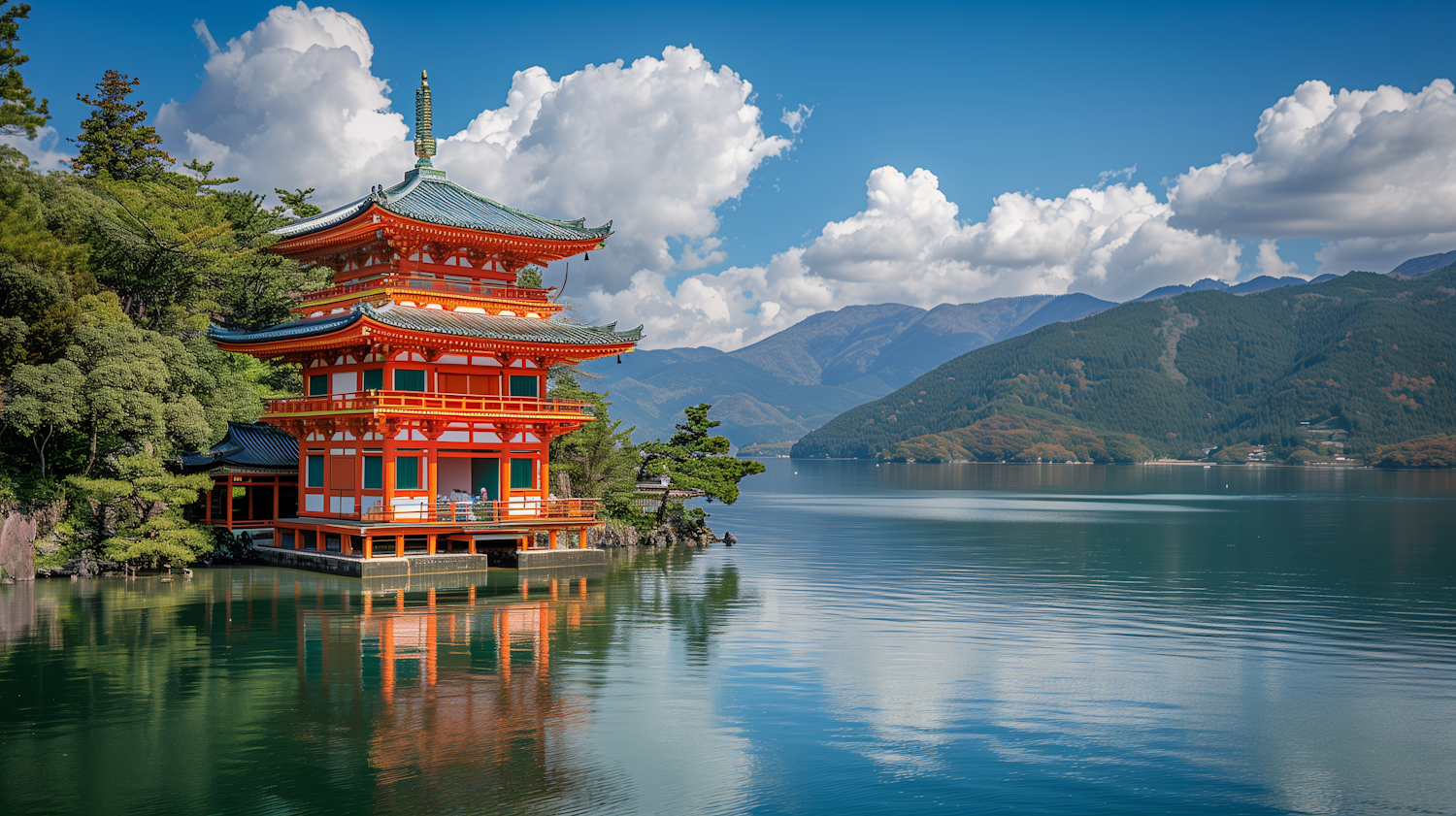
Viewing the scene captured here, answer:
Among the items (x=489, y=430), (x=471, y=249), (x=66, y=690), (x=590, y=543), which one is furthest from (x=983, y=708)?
(x=590, y=543)

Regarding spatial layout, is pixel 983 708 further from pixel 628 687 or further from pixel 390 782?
pixel 390 782

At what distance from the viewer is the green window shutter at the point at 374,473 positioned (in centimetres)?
3578

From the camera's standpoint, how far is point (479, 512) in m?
36.8

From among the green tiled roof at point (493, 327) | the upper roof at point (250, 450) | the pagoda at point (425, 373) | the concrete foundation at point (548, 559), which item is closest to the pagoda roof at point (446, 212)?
the pagoda at point (425, 373)

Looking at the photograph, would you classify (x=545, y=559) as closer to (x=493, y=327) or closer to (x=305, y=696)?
(x=493, y=327)

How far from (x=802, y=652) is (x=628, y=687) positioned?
5719mm

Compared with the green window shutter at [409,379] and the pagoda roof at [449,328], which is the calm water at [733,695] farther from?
the pagoda roof at [449,328]

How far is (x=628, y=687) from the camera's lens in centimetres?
2014

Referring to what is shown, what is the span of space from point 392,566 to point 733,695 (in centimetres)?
1797

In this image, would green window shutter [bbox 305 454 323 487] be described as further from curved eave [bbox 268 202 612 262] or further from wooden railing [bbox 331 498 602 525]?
curved eave [bbox 268 202 612 262]

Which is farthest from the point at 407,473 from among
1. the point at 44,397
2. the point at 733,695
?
the point at 733,695

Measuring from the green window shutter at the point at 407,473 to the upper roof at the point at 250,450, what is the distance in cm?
687

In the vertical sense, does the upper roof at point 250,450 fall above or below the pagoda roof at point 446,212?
below

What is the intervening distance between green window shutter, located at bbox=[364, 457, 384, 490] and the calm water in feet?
11.9
